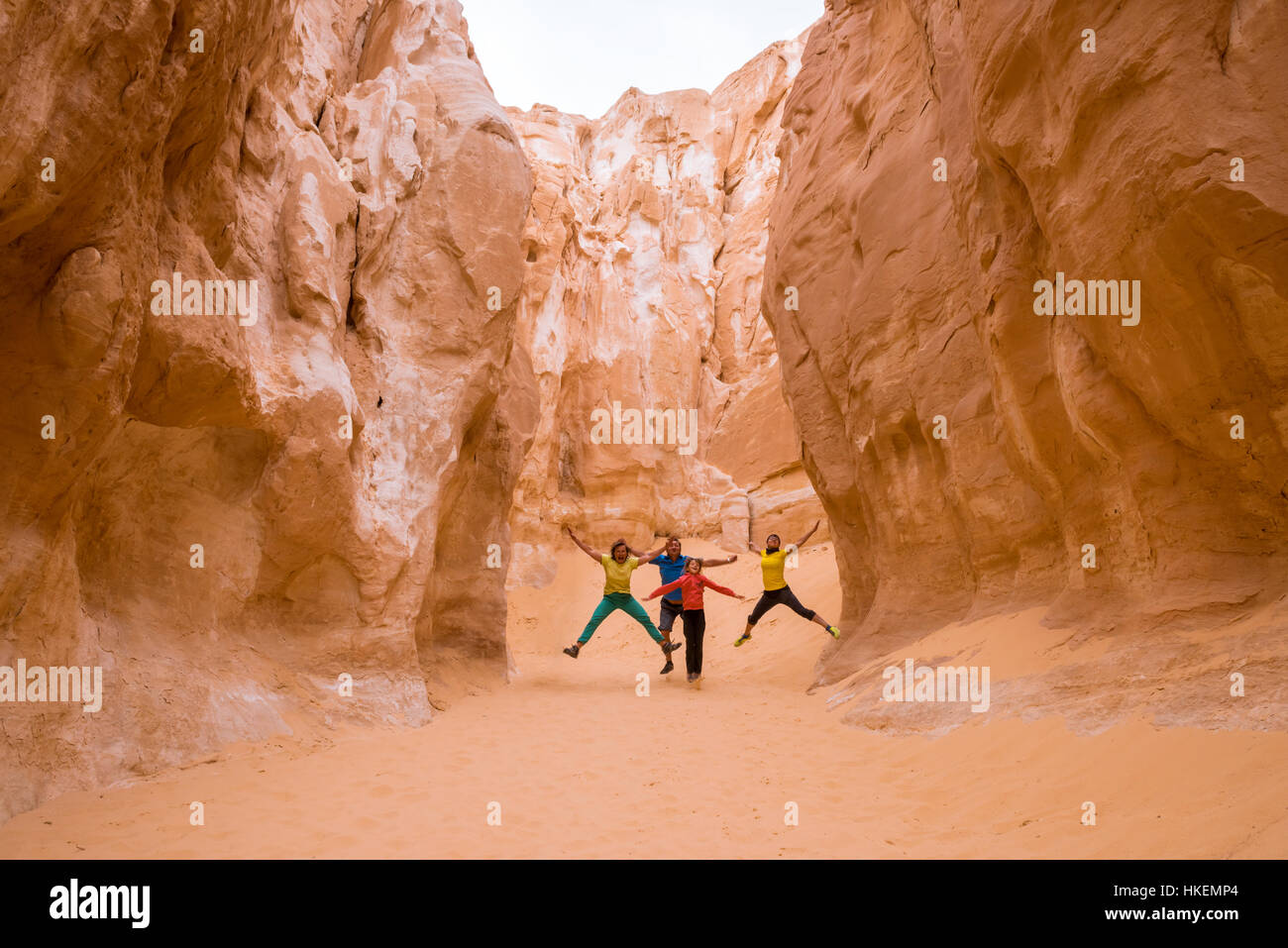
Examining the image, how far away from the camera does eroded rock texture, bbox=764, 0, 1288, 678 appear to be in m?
5.01

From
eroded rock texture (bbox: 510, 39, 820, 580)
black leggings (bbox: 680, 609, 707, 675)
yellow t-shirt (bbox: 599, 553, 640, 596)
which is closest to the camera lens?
black leggings (bbox: 680, 609, 707, 675)

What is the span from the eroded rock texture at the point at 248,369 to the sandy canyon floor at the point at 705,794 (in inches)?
29.8

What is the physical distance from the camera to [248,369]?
668 cm

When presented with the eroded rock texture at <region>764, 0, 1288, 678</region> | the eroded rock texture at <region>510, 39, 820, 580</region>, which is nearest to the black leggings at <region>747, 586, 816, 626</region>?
the eroded rock texture at <region>764, 0, 1288, 678</region>

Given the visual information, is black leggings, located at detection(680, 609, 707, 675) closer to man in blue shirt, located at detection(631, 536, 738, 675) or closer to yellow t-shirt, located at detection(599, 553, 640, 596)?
man in blue shirt, located at detection(631, 536, 738, 675)

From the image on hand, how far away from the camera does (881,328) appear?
9922mm

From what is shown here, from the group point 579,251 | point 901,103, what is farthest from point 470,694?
point 579,251

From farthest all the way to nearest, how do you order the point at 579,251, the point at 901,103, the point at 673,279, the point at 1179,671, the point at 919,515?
the point at 673,279, the point at 579,251, the point at 901,103, the point at 919,515, the point at 1179,671

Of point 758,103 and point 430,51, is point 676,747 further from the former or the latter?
point 758,103

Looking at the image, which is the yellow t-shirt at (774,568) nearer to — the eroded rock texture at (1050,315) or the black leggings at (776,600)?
the black leggings at (776,600)

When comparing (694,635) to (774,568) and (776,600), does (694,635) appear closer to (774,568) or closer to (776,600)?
(776,600)

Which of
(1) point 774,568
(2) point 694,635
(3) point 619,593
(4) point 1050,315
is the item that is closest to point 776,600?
(1) point 774,568

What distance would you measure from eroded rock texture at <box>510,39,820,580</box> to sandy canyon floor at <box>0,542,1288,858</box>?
15.3 meters

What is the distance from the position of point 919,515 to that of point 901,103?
530 centimetres
